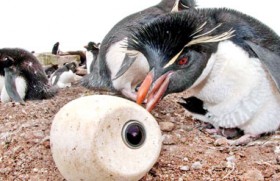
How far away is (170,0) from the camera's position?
344cm

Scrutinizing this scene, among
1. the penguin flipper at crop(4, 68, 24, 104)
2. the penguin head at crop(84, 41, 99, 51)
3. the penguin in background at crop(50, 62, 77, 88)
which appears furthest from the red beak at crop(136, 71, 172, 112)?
the penguin head at crop(84, 41, 99, 51)

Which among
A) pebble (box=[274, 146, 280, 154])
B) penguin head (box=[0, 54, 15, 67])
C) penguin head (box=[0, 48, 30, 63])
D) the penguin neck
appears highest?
the penguin neck

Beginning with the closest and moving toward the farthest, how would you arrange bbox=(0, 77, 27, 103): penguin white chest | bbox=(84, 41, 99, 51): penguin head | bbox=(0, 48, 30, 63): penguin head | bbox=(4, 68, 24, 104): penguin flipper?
bbox=(4, 68, 24, 104): penguin flipper → bbox=(0, 77, 27, 103): penguin white chest → bbox=(0, 48, 30, 63): penguin head → bbox=(84, 41, 99, 51): penguin head

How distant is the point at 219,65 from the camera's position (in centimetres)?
205

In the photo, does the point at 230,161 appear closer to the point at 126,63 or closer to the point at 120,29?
the point at 126,63

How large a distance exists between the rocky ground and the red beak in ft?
0.81

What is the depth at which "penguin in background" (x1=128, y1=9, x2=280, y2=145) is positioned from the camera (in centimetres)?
190

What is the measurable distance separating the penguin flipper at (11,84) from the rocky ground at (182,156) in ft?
5.27

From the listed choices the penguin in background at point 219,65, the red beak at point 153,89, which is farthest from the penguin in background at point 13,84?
the red beak at point 153,89

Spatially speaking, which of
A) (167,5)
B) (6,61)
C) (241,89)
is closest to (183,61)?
(241,89)

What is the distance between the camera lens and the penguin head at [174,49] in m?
1.89

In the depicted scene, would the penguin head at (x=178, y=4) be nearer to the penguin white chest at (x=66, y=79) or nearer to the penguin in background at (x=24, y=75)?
the penguin in background at (x=24, y=75)

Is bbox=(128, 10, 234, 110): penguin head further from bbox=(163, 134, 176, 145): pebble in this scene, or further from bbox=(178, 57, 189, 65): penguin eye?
bbox=(163, 134, 176, 145): pebble

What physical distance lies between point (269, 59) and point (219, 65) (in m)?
0.23
